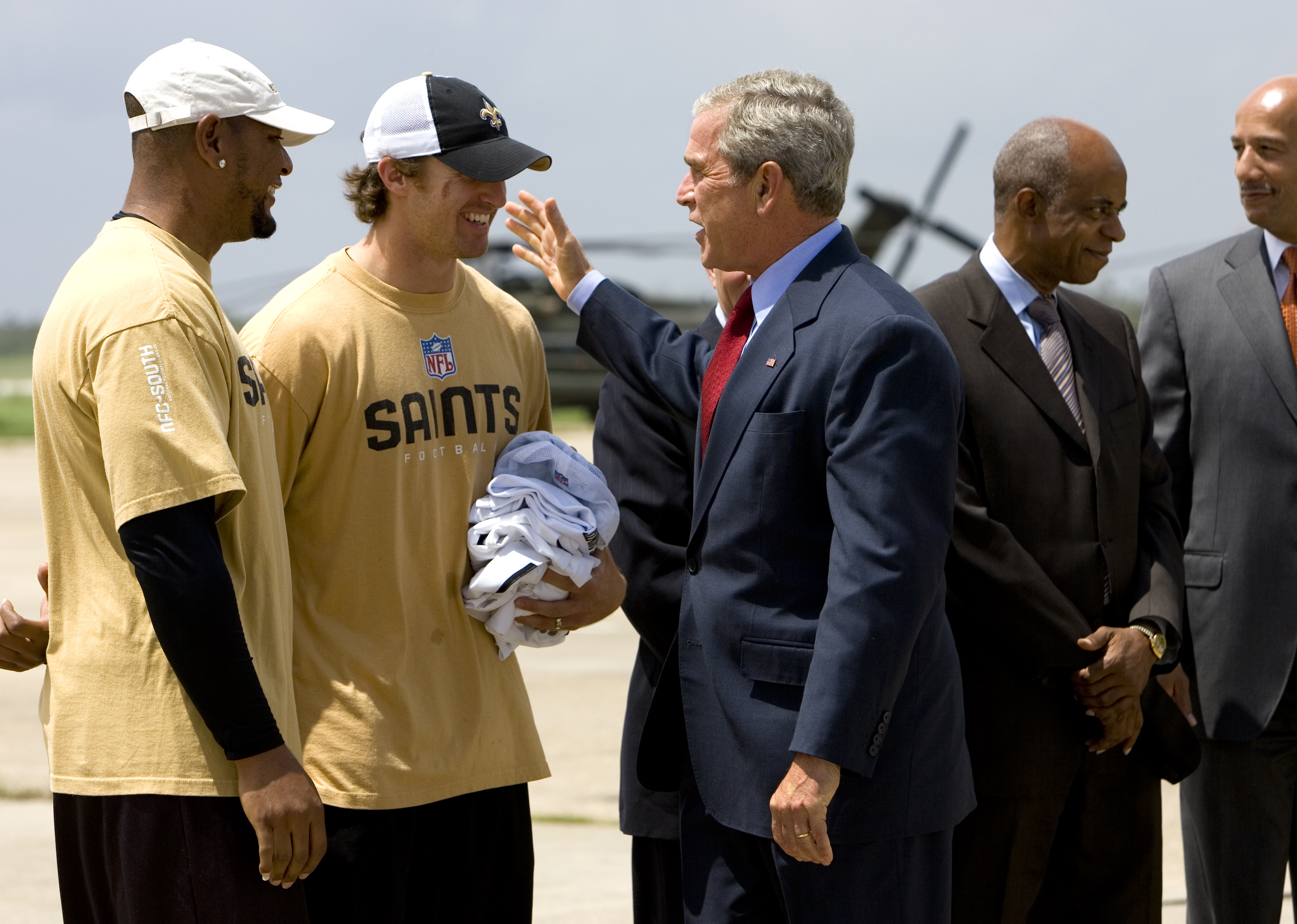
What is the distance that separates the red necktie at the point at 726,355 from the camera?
Result: 2730 millimetres

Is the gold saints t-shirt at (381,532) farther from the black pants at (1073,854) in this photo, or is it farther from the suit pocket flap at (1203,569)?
the suit pocket flap at (1203,569)

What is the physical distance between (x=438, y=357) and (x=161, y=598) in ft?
3.01

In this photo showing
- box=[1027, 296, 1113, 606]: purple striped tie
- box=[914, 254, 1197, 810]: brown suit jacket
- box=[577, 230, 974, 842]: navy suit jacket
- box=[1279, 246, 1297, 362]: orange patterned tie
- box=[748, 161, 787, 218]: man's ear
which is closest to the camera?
box=[577, 230, 974, 842]: navy suit jacket

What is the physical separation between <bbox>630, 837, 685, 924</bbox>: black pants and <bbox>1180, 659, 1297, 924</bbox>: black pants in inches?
56.9

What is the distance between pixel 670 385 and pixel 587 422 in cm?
2755

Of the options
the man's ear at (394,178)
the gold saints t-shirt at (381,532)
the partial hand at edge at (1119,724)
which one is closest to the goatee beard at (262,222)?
the gold saints t-shirt at (381,532)

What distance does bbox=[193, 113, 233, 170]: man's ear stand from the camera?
2.44 metres

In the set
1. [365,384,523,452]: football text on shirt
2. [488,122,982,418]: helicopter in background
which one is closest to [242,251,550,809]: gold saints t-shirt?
[365,384,523,452]: football text on shirt

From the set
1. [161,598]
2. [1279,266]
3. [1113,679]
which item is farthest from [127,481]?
[1279,266]

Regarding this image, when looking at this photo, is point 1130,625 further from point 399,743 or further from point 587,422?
point 587,422

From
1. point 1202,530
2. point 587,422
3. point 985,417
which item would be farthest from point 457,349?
point 587,422

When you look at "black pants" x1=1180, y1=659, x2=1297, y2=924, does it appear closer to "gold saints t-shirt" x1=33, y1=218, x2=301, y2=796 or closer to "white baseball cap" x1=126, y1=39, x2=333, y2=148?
"gold saints t-shirt" x1=33, y1=218, x2=301, y2=796

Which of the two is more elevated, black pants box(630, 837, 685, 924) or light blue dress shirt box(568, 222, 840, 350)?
light blue dress shirt box(568, 222, 840, 350)

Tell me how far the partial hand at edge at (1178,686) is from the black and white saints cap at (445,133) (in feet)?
6.63
